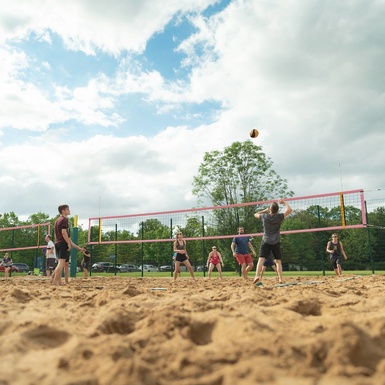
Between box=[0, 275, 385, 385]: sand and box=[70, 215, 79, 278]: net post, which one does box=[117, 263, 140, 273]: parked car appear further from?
box=[0, 275, 385, 385]: sand

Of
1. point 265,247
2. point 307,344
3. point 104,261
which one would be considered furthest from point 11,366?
point 104,261

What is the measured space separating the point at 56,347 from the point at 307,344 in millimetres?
1328

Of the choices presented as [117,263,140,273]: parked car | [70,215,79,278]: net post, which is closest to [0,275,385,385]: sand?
[70,215,79,278]: net post

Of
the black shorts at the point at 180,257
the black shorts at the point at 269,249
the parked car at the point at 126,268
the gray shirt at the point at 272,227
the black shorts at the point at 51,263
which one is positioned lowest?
the parked car at the point at 126,268

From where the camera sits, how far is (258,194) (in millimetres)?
29844

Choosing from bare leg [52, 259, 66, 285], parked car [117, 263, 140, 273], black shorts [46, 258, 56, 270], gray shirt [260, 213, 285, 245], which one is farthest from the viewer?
parked car [117, 263, 140, 273]

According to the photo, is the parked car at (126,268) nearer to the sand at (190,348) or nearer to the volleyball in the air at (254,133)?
the volleyball in the air at (254,133)

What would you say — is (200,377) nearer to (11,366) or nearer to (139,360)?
(139,360)

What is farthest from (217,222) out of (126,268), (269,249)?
(269,249)

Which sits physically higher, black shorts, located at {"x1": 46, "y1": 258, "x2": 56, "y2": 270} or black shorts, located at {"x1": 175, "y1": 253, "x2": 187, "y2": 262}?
black shorts, located at {"x1": 175, "y1": 253, "x2": 187, "y2": 262}

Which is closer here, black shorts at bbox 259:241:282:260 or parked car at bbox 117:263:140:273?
black shorts at bbox 259:241:282:260

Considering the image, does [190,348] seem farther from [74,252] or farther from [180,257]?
[74,252]

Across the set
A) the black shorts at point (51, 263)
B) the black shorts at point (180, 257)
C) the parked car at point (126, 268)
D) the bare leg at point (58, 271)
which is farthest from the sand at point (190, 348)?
the parked car at point (126, 268)

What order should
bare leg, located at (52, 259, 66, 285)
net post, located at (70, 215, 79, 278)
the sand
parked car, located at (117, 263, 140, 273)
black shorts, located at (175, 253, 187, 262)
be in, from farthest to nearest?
parked car, located at (117, 263, 140, 273), net post, located at (70, 215, 79, 278), black shorts, located at (175, 253, 187, 262), bare leg, located at (52, 259, 66, 285), the sand
